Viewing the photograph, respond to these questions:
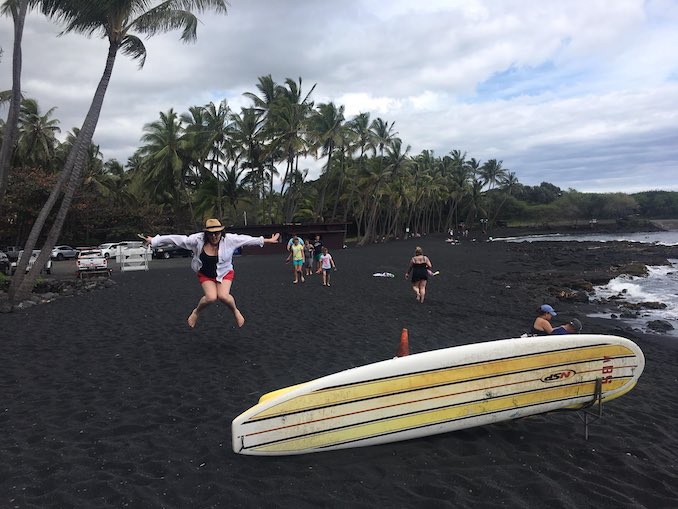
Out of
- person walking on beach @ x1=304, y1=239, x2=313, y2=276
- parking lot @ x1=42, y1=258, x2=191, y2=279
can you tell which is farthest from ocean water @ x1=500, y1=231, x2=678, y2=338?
parking lot @ x1=42, y1=258, x2=191, y2=279

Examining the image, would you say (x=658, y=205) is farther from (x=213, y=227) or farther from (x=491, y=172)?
(x=213, y=227)

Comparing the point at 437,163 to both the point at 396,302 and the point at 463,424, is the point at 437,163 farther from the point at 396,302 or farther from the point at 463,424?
the point at 463,424

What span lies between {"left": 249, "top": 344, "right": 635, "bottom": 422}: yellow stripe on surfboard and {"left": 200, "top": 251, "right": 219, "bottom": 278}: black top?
8.80ft

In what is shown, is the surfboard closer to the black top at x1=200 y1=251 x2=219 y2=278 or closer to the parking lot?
the black top at x1=200 y1=251 x2=219 y2=278

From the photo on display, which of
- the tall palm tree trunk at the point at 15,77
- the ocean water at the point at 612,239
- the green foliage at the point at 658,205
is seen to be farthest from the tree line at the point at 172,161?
the green foliage at the point at 658,205

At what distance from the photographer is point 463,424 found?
167 inches

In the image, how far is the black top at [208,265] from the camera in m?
6.27

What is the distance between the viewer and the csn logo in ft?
14.6

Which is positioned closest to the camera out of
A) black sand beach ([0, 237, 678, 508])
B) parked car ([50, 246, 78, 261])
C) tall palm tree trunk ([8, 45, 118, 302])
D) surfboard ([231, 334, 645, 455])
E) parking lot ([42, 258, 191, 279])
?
black sand beach ([0, 237, 678, 508])

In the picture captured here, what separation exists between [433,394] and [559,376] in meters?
1.39

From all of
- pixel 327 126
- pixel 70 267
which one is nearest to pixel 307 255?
pixel 70 267

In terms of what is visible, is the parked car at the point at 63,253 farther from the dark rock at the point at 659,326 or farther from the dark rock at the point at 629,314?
the dark rock at the point at 659,326

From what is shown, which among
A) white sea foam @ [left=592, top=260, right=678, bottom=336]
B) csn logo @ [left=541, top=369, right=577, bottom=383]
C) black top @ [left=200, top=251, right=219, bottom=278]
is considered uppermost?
black top @ [left=200, top=251, right=219, bottom=278]

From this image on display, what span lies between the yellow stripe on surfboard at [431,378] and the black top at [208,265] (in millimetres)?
2682
